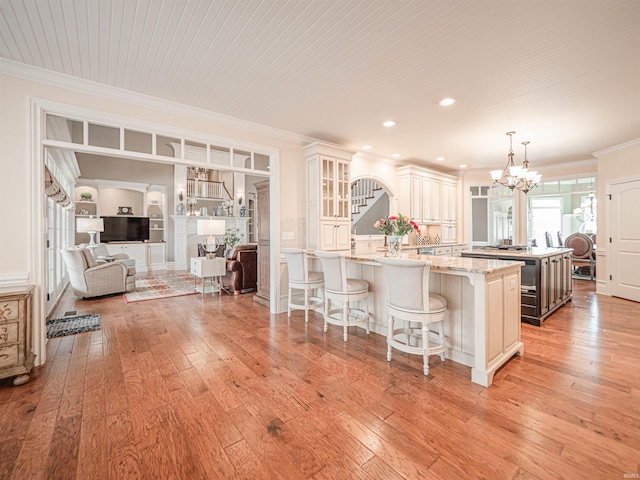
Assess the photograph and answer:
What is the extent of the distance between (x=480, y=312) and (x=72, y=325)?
4.86 m

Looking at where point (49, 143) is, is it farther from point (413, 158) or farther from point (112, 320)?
point (413, 158)

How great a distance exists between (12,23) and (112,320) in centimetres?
345

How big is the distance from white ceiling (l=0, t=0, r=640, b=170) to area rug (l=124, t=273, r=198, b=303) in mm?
3770

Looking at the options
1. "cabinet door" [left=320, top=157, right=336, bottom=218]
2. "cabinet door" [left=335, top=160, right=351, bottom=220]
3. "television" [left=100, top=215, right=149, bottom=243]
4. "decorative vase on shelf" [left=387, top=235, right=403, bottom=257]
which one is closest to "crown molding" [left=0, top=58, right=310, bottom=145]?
"cabinet door" [left=320, top=157, right=336, bottom=218]

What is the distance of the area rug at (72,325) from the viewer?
3.69 m

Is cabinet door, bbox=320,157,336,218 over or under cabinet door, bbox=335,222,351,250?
over

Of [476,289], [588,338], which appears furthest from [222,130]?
[588,338]

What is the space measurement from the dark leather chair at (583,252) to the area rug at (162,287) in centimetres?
882

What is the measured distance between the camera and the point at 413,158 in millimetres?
6289

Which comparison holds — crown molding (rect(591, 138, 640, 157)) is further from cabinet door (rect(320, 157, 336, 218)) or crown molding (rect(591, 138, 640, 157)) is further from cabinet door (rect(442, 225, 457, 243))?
cabinet door (rect(320, 157, 336, 218))

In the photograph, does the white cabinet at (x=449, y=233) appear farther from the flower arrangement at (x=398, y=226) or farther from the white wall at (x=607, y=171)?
the flower arrangement at (x=398, y=226)

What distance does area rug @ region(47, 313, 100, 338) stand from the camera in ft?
12.1

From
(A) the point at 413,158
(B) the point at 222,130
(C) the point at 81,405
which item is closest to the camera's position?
(C) the point at 81,405

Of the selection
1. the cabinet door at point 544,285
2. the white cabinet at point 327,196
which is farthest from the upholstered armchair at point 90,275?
the cabinet door at point 544,285
